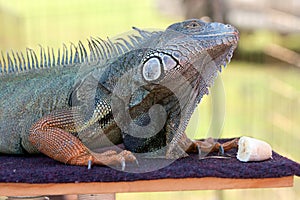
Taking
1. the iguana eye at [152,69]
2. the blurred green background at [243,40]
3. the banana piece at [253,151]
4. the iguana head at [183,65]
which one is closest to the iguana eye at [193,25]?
the iguana head at [183,65]

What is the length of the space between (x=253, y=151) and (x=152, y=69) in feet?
1.32

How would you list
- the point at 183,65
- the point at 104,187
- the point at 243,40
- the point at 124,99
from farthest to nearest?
the point at 243,40 < the point at 124,99 < the point at 183,65 < the point at 104,187

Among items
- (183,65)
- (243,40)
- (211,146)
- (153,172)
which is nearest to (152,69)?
(183,65)

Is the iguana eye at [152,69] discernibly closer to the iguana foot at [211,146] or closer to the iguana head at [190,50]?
the iguana head at [190,50]

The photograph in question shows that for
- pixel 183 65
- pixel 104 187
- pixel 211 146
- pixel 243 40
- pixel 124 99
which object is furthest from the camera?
pixel 243 40

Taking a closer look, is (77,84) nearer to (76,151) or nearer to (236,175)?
(76,151)

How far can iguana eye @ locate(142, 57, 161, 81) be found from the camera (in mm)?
1815

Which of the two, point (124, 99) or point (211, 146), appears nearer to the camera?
point (124, 99)

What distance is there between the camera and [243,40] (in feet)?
28.7

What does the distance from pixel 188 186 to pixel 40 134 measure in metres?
0.54

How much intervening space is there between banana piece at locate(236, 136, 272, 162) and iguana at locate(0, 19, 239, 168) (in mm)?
156

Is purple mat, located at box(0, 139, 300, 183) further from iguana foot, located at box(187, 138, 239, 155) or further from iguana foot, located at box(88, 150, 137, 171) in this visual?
iguana foot, located at box(187, 138, 239, 155)

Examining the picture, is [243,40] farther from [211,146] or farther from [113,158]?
[113,158]

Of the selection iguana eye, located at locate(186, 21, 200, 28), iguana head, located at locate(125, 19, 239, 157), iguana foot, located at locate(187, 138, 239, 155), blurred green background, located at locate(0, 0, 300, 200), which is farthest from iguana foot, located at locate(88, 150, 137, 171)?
blurred green background, located at locate(0, 0, 300, 200)
